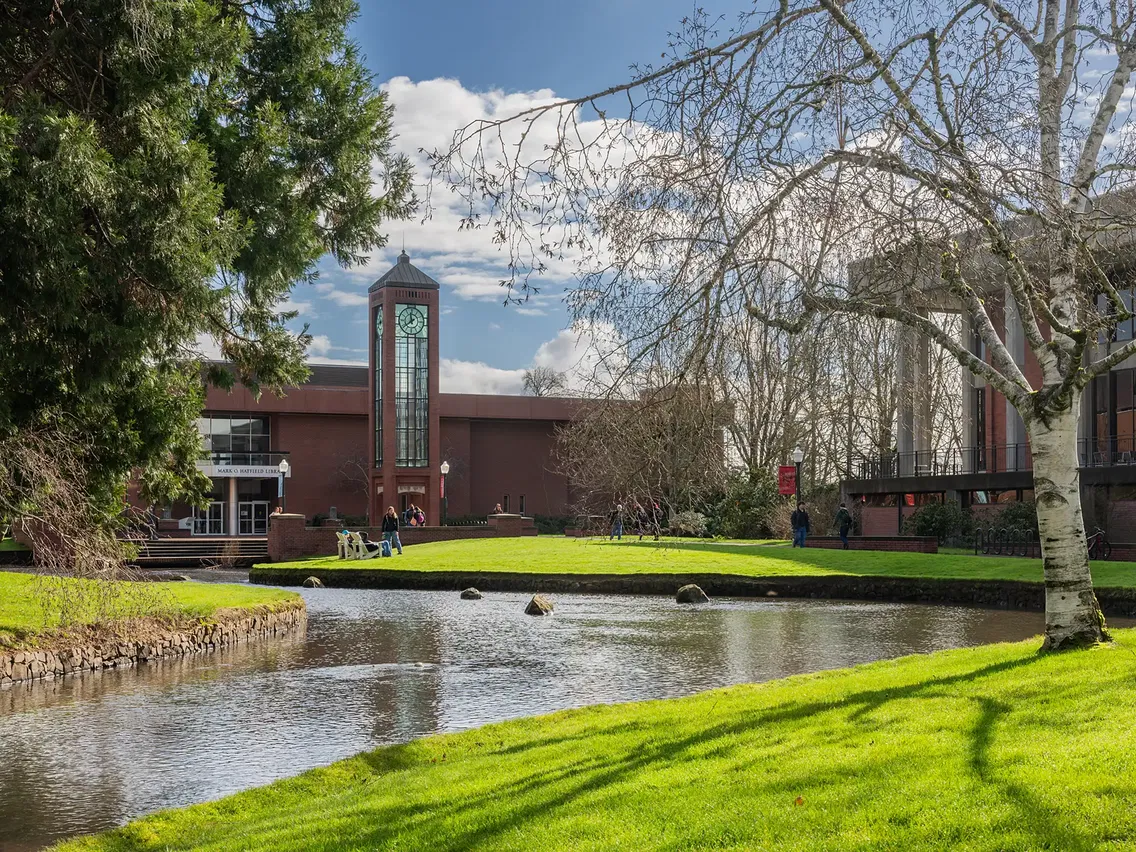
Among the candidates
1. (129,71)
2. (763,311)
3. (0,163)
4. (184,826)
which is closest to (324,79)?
(129,71)

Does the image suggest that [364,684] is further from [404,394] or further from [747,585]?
→ [404,394]

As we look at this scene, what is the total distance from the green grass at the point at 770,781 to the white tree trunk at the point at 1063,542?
36cm

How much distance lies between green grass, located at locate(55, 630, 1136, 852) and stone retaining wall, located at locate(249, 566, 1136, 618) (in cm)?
1317

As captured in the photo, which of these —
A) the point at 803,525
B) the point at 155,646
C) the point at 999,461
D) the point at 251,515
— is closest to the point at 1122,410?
the point at 999,461

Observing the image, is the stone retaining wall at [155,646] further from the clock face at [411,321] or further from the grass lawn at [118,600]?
the clock face at [411,321]

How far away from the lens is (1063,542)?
31.7 feet

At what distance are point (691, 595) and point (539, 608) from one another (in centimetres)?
385

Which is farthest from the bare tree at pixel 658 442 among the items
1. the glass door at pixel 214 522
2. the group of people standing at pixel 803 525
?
the glass door at pixel 214 522

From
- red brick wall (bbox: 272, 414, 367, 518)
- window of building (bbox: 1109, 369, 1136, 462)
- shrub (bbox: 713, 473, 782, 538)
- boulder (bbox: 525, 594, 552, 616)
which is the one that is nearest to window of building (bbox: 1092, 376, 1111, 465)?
window of building (bbox: 1109, 369, 1136, 462)

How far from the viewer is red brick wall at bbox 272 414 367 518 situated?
64938mm

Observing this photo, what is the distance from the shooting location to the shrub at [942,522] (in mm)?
35219

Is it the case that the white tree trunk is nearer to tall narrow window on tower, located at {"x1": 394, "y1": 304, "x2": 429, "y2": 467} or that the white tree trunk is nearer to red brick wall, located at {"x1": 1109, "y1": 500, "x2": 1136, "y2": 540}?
red brick wall, located at {"x1": 1109, "y1": 500, "x2": 1136, "y2": 540}

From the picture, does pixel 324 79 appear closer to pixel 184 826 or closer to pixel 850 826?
pixel 184 826

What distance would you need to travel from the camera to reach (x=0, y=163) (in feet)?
30.6
